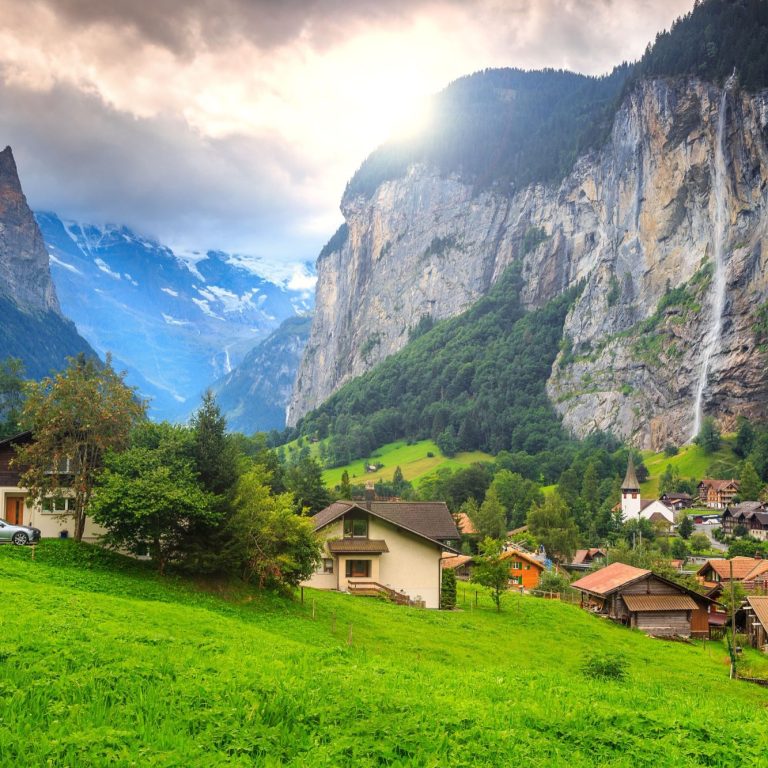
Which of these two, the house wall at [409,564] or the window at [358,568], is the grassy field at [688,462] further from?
the window at [358,568]

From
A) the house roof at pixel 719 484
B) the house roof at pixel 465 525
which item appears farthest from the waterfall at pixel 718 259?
the house roof at pixel 465 525

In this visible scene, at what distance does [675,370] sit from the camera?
185750 mm

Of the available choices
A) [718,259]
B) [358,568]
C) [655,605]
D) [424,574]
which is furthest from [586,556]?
[718,259]

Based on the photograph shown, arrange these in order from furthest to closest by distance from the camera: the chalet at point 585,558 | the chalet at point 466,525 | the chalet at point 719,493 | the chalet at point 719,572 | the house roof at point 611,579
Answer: the chalet at point 719,493 → the chalet at point 466,525 → the chalet at point 585,558 → the chalet at point 719,572 → the house roof at point 611,579

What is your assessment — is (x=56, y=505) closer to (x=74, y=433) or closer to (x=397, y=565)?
(x=74, y=433)

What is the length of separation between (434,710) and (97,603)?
1332 centimetres

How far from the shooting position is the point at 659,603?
170ft

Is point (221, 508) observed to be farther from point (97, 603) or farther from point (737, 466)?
point (737, 466)

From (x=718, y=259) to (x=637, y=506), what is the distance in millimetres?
82750

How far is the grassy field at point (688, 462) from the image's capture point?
156m

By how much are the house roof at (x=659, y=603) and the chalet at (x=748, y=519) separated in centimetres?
7329

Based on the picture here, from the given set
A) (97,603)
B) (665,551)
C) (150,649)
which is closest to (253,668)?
(150,649)

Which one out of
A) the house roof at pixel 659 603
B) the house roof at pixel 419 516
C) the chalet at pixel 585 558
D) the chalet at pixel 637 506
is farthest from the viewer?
the chalet at pixel 637 506

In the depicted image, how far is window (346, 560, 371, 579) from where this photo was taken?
45594mm
